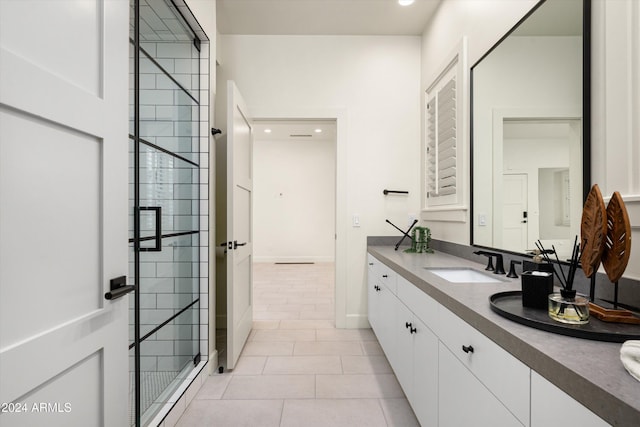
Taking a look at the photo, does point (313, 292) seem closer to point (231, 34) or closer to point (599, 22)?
point (231, 34)

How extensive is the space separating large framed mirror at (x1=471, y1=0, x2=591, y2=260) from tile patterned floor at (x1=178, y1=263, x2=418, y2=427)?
1.18m

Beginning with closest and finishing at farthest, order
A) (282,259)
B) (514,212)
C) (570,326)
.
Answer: (570,326) → (514,212) → (282,259)

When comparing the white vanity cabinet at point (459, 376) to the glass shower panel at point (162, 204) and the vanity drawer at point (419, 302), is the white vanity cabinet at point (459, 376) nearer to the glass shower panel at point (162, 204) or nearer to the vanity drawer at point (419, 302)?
the vanity drawer at point (419, 302)

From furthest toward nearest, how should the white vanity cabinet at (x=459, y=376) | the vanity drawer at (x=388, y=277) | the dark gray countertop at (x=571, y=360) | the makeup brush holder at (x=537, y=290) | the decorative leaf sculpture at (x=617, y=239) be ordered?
the vanity drawer at (x=388, y=277) < the makeup brush holder at (x=537, y=290) < the decorative leaf sculpture at (x=617, y=239) < the white vanity cabinet at (x=459, y=376) < the dark gray countertop at (x=571, y=360)

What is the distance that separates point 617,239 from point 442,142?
193cm

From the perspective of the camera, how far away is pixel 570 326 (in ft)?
2.68

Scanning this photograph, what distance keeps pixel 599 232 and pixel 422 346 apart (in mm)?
899

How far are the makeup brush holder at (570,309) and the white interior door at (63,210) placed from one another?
1.32 meters

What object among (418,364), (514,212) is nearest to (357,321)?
(418,364)

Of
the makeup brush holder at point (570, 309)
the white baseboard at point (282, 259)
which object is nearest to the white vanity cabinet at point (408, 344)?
the makeup brush holder at point (570, 309)

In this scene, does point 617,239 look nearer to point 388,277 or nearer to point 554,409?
point 554,409

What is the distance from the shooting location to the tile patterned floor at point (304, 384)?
1794 mm

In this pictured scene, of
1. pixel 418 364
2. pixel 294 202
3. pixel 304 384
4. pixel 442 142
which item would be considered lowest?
pixel 304 384

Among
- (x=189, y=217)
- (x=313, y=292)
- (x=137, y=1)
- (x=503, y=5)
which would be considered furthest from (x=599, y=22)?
(x=313, y=292)
